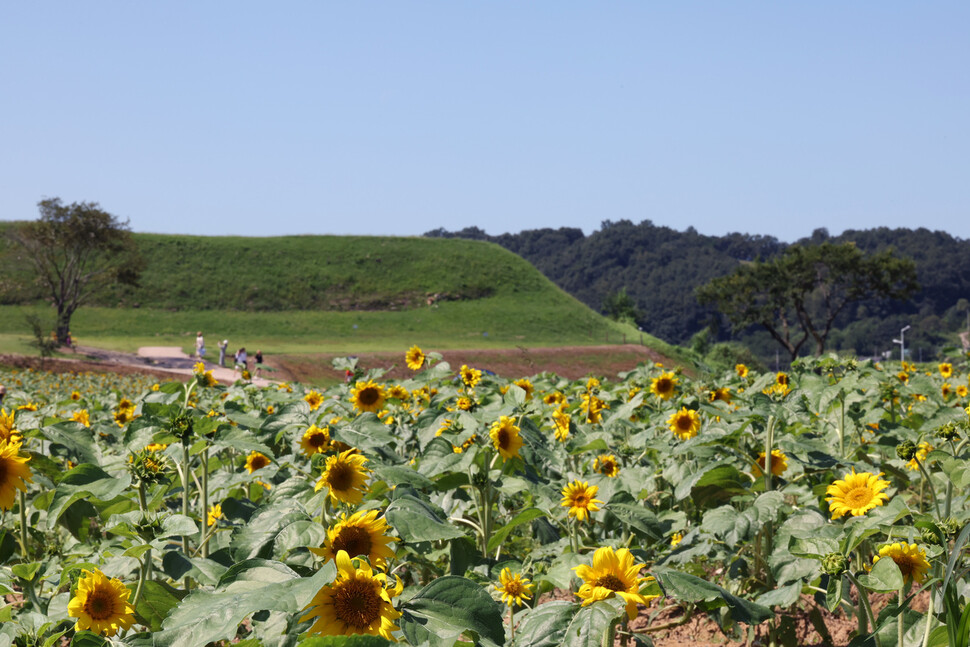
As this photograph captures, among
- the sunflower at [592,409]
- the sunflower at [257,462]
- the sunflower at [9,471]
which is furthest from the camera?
the sunflower at [592,409]

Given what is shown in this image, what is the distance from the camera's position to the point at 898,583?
151cm

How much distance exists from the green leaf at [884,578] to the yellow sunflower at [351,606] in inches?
37.8

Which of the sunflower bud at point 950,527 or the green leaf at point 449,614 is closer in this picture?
the green leaf at point 449,614

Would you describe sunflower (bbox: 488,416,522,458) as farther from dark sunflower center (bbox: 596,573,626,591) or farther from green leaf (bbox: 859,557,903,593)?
green leaf (bbox: 859,557,903,593)

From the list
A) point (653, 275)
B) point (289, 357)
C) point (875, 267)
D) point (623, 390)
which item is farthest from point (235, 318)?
point (653, 275)

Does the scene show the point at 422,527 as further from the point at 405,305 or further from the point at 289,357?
the point at 405,305

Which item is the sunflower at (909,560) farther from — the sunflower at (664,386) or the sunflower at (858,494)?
the sunflower at (664,386)

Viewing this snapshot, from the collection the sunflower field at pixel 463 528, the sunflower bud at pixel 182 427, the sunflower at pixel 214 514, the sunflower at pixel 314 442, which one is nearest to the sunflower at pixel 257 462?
the sunflower field at pixel 463 528

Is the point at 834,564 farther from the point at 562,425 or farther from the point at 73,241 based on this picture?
the point at 73,241

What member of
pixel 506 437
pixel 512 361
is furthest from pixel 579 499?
pixel 512 361

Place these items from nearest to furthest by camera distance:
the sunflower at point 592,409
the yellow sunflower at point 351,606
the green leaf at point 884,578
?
the yellow sunflower at point 351,606 < the green leaf at point 884,578 < the sunflower at point 592,409

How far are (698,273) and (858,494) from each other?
101 m

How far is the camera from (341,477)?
165 centimetres

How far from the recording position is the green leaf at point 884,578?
1.51 m
